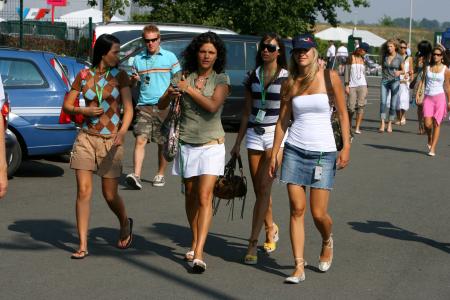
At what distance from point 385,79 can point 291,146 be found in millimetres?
13241

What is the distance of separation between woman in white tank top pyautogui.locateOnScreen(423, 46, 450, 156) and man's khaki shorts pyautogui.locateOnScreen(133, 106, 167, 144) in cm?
581

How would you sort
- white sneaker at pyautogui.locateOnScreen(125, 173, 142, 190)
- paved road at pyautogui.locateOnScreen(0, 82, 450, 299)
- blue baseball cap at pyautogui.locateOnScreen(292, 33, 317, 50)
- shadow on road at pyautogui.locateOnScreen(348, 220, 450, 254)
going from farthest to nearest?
white sneaker at pyautogui.locateOnScreen(125, 173, 142, 190), shadow on road at pyautogui.locateOnScreen(348, 220, 450, 254), blue baseball cap at pyautogui.locateOnScreen(292, 33, 317, 50), paved road at pyautogui.locateOnScreen(0, 82, 450, 299)

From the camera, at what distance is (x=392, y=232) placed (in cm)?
912

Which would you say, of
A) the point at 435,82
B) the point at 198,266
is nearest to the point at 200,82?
the point at 198,266

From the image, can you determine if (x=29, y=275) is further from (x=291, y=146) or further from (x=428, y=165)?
(x=428, y=165)

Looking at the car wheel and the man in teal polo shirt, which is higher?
the man in teal polo shirt

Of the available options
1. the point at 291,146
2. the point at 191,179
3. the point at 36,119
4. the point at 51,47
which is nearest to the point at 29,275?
the point at 191,179

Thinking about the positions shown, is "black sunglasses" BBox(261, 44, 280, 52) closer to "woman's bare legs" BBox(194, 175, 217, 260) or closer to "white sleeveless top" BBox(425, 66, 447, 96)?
"woman's bare legs" BBox(194, 175, 217, 260)

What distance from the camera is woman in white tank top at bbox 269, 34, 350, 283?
23.0 feet

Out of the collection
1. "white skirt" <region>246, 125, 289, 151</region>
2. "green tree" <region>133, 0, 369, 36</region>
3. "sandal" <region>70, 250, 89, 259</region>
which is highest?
"green tree" <region>133, 0, 369, 36</region>

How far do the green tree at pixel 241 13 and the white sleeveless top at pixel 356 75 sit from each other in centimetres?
1239

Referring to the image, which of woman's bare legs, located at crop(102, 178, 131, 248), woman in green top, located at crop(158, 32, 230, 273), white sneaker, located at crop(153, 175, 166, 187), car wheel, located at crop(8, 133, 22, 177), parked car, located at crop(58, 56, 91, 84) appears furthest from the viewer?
parked car, located at crop(58, 56, 91, 84)

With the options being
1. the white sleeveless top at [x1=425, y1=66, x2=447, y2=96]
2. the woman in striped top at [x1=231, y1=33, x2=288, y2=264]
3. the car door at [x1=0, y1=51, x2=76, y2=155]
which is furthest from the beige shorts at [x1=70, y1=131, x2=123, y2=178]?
the white sleeveless top at [x1=425, y1=66, x2=447, y2=96]

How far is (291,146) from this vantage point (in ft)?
23.3
